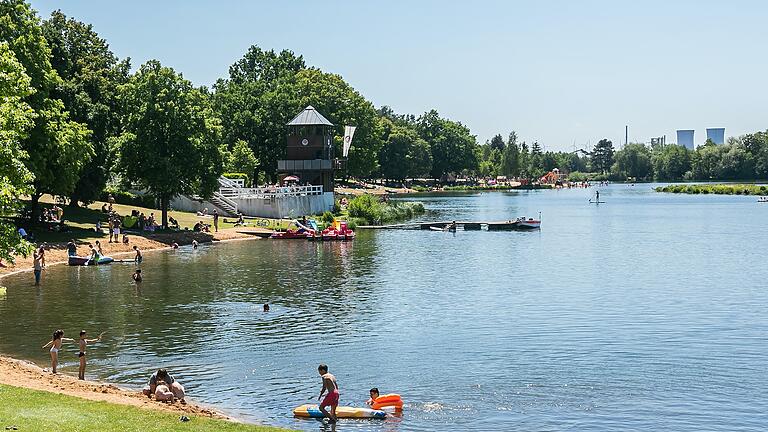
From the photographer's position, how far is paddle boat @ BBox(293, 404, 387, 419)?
26078 millimetres

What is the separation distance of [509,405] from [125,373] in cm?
1373

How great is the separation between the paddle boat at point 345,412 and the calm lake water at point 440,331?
0.33 meters

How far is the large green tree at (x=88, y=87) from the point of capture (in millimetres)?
72125

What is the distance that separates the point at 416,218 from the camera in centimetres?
11406

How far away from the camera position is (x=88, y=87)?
74688 mm

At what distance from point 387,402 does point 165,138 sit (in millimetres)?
51751

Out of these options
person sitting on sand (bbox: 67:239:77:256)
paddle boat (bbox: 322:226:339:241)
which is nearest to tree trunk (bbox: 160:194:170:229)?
paddle boat (bbox: 322:226:339:241)

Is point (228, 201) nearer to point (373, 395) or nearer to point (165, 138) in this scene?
point (165, 138)

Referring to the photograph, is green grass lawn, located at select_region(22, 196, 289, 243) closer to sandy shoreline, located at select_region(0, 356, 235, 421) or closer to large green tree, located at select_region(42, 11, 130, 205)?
large green tree, located at select_region(42, 11, 130, 205)

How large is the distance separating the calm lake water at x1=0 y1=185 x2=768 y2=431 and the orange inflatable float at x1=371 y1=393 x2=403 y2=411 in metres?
0.41

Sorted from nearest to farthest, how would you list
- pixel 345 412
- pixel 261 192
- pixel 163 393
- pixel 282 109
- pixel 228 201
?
pixel 163 393, pixel 345 412, pixel 228 201, pixel 261 192, pixel 282 109

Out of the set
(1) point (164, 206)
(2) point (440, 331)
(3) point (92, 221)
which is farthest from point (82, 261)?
(2) point (440, 331)

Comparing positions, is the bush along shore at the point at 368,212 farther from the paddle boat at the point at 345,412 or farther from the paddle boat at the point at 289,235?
the paddle boat at the point at 345,412

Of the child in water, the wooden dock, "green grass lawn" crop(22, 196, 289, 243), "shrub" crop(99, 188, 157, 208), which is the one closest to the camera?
the child in water
